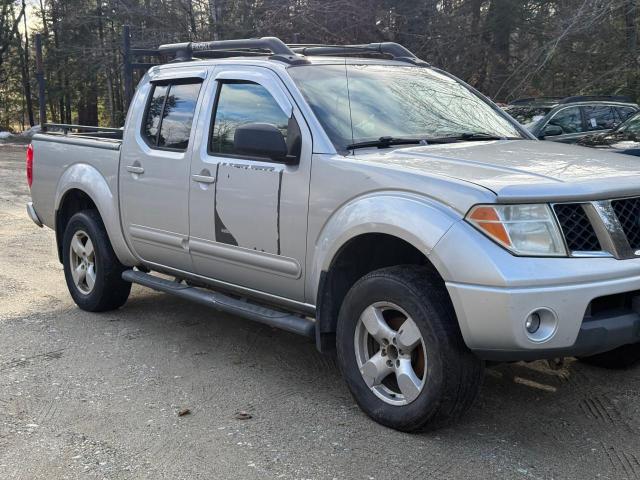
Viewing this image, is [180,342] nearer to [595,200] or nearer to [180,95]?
[180,95]

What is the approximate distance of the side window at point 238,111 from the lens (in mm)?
4633

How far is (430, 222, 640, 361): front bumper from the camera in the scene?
3248 millimetres

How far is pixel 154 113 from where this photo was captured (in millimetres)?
5613

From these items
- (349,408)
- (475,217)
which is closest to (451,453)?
(349,408)

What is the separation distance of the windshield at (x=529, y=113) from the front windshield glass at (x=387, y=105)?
25.8 feet

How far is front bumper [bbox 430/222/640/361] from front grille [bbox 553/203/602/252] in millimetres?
81

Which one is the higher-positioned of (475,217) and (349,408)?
(475,217)

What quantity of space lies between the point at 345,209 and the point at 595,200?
1.25 meters

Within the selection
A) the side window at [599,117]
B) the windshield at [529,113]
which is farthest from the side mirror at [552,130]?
the side window at [599,117]

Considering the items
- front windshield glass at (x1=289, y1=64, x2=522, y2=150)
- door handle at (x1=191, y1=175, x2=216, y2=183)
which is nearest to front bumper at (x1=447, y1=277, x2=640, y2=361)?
front windshield glass at (x1=289, y1=64, x2=522, y2=150)

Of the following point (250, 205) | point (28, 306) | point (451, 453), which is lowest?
point (28, 306)

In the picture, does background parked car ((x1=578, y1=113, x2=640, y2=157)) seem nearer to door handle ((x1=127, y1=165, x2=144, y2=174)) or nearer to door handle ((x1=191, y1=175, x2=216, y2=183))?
door handle ((x1=191, y1=175, x2=216, y2=183))

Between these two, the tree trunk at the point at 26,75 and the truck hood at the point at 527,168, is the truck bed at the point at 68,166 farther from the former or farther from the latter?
the tree trunk at the point at 26,75

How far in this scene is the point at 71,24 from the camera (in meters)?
28.5
